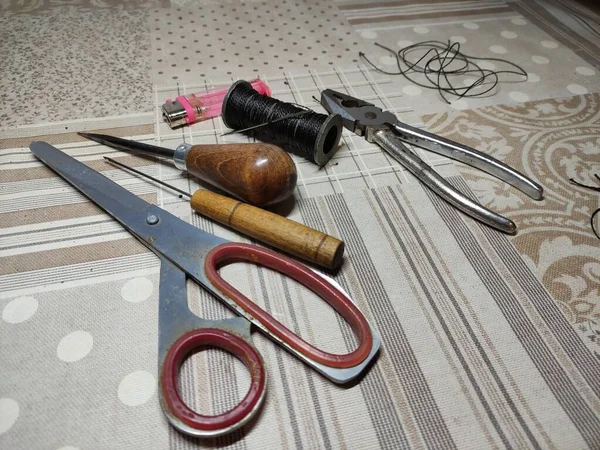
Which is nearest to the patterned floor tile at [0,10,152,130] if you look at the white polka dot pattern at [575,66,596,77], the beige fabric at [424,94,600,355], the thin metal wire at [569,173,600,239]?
the beige fabric at [424,94,600,355]

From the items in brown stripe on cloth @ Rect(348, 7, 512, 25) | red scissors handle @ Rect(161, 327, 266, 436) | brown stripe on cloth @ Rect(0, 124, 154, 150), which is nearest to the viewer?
red scissors handle @ Rect(161, 327, 266, 436)

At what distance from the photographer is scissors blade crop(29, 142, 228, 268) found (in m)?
0.60

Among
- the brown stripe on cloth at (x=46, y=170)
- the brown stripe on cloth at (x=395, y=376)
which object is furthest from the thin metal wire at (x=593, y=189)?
the brown stripe on cloth at (x=46, y=170)

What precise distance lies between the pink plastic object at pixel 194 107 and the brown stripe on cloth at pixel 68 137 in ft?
0.15

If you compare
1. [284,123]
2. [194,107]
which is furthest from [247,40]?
[284,123]

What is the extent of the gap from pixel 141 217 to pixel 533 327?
530 millimetres

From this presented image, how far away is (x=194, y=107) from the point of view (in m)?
0.86

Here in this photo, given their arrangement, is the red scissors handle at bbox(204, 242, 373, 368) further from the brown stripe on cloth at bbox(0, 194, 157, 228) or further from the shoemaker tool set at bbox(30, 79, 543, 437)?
the brown stripe on cloth at bbox(0, 194, 157, 228)

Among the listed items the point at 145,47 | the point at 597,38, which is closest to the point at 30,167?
the point at 145,47

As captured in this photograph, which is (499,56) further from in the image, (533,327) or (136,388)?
(136,388)

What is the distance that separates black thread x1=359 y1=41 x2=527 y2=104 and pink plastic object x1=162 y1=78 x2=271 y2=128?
13.3 inches

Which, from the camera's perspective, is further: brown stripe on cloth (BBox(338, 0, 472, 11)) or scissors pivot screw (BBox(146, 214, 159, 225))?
brown stripe on cloth (BBox(338, 0, 472, 11))

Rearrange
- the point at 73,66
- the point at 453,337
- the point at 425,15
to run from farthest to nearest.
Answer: the point at 425,15 → the point at 73,66 → the point at 453,337

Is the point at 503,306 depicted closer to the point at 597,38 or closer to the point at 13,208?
the point at 13,208
